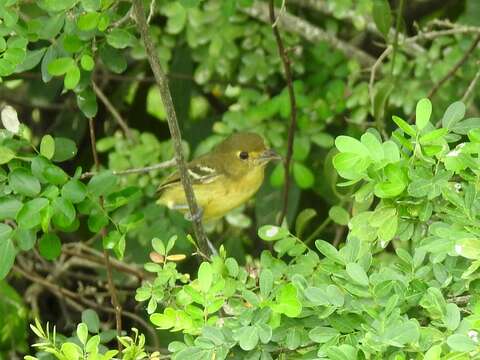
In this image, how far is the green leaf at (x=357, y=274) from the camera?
7.79 ft

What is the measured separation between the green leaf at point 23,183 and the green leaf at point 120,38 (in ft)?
1.84

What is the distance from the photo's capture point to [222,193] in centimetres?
495

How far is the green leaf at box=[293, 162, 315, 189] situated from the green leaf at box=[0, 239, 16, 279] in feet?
6.33

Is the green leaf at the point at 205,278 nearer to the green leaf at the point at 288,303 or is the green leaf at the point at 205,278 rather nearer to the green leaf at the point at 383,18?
the green leaf at the point at 288,303

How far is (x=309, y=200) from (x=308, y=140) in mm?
571

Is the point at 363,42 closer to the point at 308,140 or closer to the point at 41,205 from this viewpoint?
the point at 308,140

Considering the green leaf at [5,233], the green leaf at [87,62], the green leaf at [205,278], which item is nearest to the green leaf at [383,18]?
the green leaf at [87,62]

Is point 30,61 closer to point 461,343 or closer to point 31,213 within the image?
point 31,213

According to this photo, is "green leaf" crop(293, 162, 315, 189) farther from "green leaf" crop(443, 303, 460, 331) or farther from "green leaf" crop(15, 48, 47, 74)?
"green leaf" crop(443, 303, 460, 331)

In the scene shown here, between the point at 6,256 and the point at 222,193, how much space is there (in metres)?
1.90

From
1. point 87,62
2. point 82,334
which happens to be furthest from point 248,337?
point 87,62

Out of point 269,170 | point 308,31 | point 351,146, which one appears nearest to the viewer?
point 351,146

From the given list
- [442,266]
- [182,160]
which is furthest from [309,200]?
[442,266]

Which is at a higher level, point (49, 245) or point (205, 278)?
point (205, 278)
